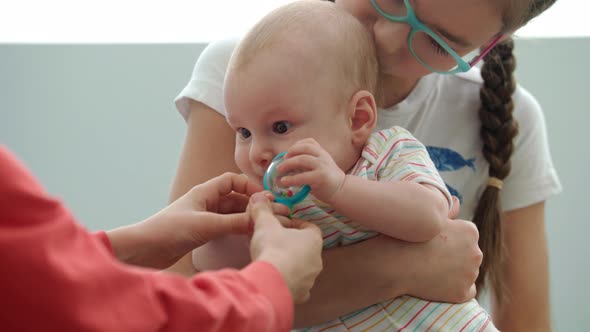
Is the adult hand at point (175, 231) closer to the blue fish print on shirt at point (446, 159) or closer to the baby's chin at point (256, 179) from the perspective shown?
the baby's chin at point (256, 179)

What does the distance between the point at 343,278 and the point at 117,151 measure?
1.35 m

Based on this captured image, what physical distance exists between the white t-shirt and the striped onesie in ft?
1.08

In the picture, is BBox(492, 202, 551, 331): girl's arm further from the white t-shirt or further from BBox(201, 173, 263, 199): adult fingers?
BBox(201, 173, 263, 199): adult fingers

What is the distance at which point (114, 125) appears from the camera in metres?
2.12

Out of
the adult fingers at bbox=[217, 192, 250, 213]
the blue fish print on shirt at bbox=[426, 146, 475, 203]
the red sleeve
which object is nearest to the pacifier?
the adult fingers at bbox=[217, 192, 250, 213]

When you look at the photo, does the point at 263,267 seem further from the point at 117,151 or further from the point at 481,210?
the point at 117,151

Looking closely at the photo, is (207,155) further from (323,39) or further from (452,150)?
(452,150)

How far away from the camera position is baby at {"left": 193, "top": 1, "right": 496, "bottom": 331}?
866mm

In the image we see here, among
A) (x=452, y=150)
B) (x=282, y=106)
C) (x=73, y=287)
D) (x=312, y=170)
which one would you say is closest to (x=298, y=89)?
(x=282, y=106)

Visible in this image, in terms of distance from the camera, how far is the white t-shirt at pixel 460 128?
1292 millimetres

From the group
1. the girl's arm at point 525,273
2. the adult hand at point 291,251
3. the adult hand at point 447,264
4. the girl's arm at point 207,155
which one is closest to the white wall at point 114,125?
the girl's arm at point 525,273

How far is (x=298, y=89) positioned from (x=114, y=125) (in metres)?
1.34

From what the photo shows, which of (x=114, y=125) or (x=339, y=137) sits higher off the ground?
(x=339, y=137)

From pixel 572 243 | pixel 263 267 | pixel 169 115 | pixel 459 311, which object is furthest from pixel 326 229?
pixel 572 243
